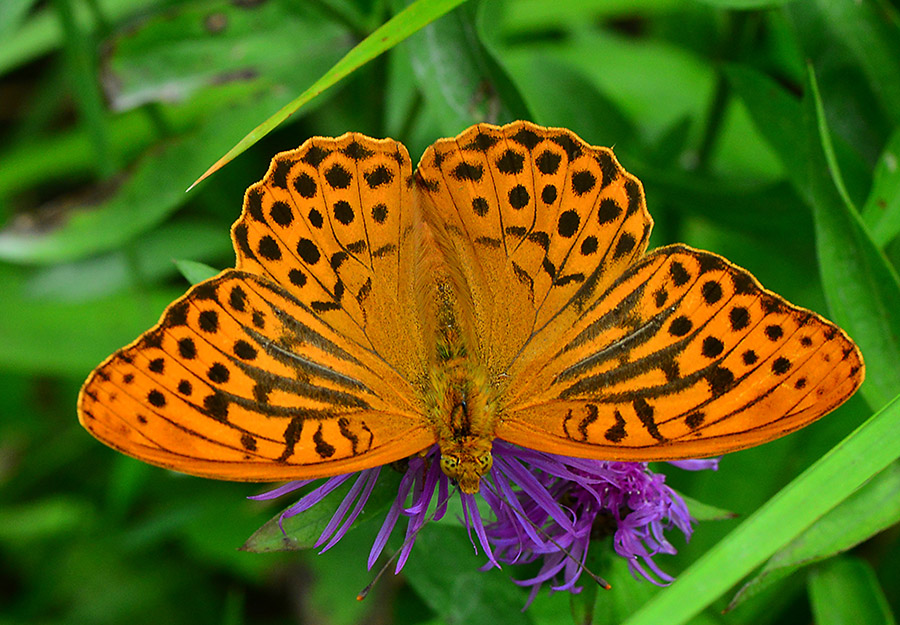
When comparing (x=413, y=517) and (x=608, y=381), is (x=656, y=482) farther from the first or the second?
(x=413, y=517)

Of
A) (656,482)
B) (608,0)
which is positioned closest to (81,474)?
(656,482)

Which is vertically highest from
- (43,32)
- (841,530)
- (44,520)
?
(43,32)

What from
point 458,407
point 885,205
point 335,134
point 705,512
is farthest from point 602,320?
point 335,134

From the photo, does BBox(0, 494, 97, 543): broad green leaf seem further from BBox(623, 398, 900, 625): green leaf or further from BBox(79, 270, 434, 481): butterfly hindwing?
BBox(623, 398, 900, 625): green leaf

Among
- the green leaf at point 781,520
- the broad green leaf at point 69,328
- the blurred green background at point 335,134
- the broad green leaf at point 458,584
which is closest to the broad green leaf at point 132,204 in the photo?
the blurred green background at point 335,134

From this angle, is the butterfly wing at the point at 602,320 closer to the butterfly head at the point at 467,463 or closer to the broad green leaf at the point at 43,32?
the butterfly head at the point at 467,463

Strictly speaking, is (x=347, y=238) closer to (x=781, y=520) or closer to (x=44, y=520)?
(x=781, y=520)

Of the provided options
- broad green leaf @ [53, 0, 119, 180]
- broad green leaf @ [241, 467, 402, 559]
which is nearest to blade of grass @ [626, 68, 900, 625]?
broad green leaf @ [241, 467, 402, 559]
